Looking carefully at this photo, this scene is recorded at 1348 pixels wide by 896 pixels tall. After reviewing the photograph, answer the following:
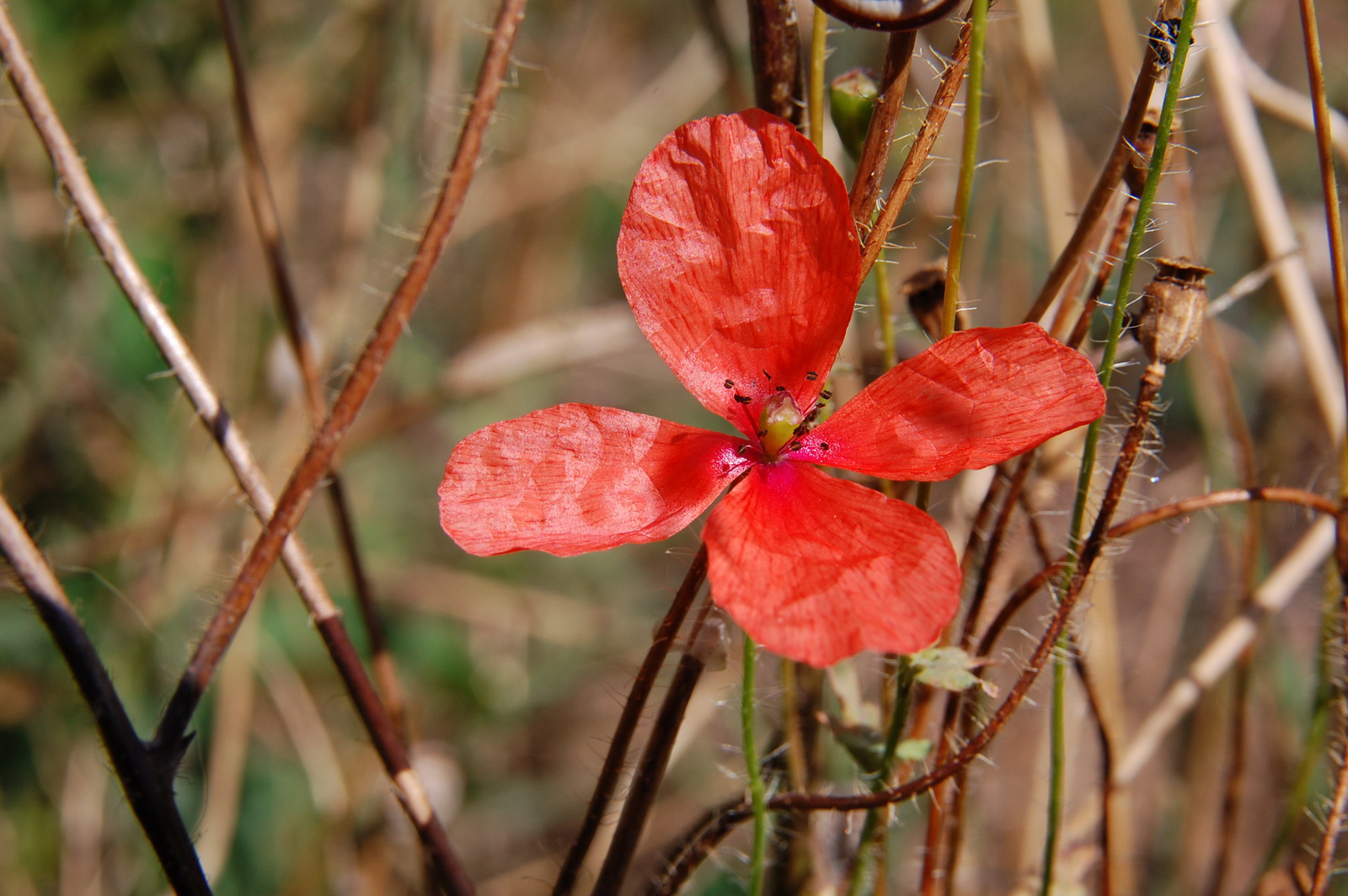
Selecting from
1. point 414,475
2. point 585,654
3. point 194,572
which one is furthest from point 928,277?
point 414,475

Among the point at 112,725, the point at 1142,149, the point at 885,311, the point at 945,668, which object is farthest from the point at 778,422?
the point at 112,725

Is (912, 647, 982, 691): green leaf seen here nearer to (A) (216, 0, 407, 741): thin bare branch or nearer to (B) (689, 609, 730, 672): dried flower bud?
(B) (689, 609, 730, 672): dried flower bud

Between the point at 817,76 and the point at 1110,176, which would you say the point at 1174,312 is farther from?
the point at 817,76

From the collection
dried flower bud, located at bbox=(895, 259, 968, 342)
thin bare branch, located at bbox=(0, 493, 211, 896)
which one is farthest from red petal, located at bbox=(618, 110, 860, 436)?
thin bare branch, located at bbox=(0, 493, 211, 896)

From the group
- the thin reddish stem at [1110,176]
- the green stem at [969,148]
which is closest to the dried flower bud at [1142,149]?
the thin reddish stem at [1110,176]

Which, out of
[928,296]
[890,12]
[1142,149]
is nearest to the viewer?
[890,12]

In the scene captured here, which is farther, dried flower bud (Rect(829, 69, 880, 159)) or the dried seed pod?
dried flower bud (Rect(829, 69, 880, 159))

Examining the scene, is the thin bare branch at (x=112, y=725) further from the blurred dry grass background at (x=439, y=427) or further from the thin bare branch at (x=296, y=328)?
the blurred dry grass background at (x=439, y=427)
